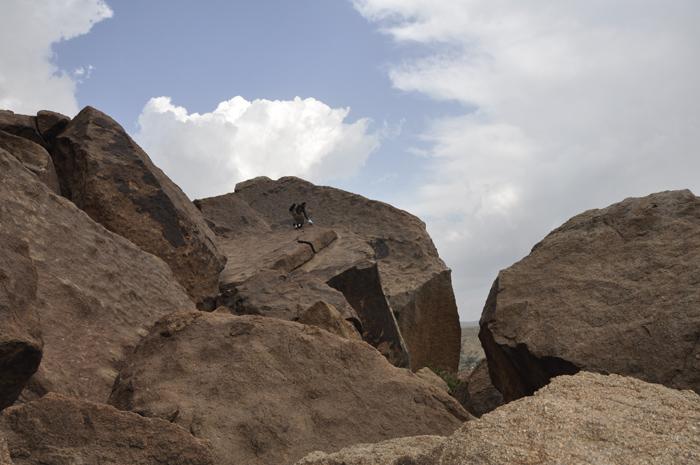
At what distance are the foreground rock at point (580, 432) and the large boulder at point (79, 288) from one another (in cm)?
248

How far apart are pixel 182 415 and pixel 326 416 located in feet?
2.46

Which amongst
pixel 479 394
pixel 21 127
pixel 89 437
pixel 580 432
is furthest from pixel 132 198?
pixel 580 432

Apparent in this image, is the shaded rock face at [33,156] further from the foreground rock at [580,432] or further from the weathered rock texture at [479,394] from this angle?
the foreground rock at [580,432]

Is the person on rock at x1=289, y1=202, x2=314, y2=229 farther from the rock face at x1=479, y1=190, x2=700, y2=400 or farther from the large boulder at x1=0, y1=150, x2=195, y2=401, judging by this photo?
the rock face at x1=479, y1=190, x2=700, y2=400

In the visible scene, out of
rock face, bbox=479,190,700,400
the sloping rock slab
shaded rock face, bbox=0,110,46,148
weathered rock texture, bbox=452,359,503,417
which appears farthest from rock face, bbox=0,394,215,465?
shaded rock face, bbox=0,110,46,148

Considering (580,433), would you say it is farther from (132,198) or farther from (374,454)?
(132,198)

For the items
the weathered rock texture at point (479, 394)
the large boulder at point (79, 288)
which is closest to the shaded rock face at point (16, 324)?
the large boulder at point (79, 288)

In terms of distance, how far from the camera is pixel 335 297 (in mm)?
7785

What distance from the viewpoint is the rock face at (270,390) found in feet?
13.6

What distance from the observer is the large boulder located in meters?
4.74

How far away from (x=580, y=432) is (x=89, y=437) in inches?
77.3

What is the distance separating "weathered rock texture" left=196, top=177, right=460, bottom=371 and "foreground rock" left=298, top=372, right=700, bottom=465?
19.4 feet

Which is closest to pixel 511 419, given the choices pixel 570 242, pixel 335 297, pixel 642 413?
pixel 642 413

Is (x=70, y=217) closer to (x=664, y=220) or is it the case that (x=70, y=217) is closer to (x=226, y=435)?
(x=226, y=435)
